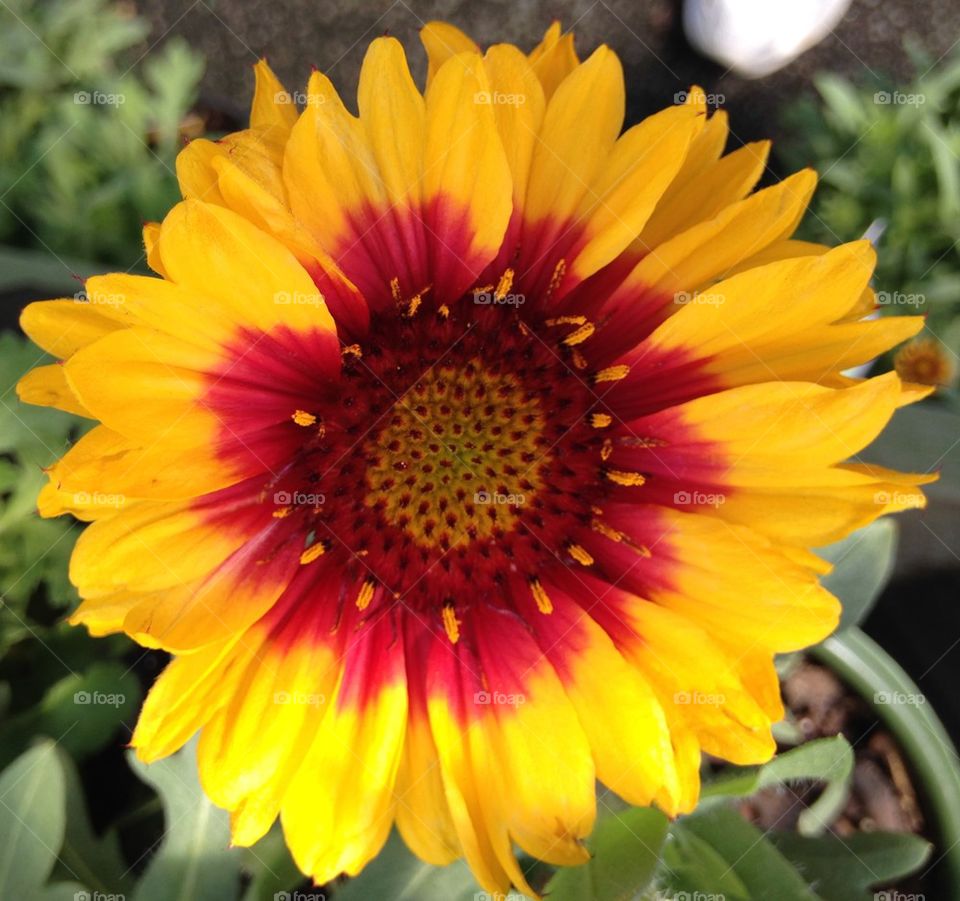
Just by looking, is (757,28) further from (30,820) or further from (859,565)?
(30,820)

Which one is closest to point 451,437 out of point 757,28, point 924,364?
point 924,364

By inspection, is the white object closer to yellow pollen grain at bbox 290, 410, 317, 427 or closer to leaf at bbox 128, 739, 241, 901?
yellow pollen grain at bbox 290, 410, 317, 427

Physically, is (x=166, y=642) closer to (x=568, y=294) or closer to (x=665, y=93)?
(x=568, y=294)

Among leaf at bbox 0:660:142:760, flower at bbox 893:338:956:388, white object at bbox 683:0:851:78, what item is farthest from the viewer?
white object at bbox 683:0:851:78

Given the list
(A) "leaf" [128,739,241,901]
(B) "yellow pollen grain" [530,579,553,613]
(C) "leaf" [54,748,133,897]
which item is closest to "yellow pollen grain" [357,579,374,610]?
(B) "yellow pollen grain" [530,579,553,613]

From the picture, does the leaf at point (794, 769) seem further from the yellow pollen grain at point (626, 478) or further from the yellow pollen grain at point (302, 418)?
the yellow pollen grain at point (302, 418)

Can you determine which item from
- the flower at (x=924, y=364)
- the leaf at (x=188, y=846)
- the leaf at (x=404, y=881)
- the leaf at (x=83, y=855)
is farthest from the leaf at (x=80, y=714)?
the flower at (x=924, y=364)

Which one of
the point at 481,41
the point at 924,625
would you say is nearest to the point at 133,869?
the point at 924,625
